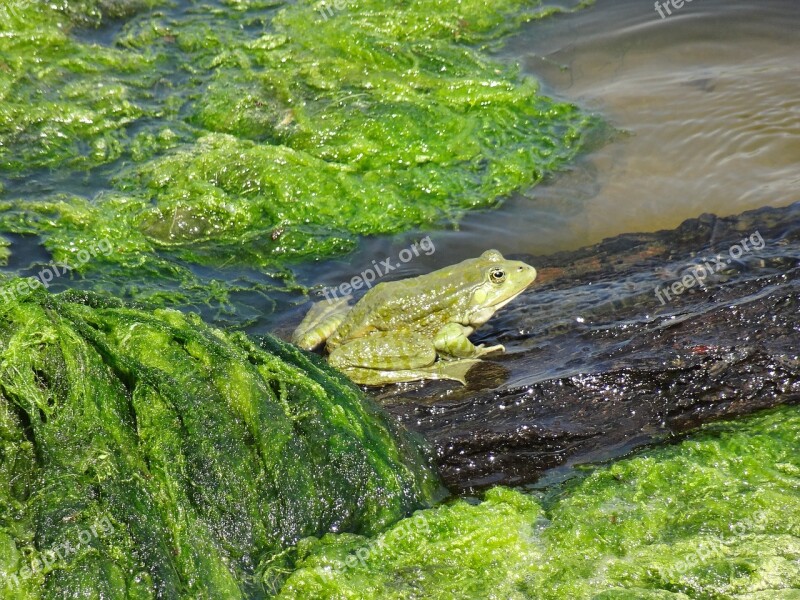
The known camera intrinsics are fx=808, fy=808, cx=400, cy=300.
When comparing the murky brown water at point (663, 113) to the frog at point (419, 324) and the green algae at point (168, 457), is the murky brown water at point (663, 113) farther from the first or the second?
the green algae at point (168, 457)

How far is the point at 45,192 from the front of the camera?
6645 millimetres

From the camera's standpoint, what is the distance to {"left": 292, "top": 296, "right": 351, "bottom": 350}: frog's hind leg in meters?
4.82

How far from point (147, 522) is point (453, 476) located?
4.73ft

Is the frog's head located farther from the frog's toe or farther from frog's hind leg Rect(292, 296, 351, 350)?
frog's hind leg Rect(292, 296, 351, 350)

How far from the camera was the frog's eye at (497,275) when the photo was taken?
4.76 metres

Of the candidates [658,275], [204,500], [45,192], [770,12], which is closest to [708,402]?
[658,275]

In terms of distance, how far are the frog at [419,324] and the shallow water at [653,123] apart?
3.36ft

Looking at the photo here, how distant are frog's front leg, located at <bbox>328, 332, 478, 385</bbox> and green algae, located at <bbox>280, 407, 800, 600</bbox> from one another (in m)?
0.90

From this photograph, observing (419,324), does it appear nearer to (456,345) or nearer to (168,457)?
(456,345)

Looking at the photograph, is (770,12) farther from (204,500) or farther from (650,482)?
(204,500)

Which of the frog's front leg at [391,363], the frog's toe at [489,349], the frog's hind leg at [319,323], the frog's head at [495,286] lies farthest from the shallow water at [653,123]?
the frog's toe at [489,349]

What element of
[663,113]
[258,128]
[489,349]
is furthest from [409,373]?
[663,113]

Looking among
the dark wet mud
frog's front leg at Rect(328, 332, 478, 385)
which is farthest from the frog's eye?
frog's front leg at Rect(328, 332, 478, 385)

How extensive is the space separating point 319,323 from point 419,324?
62 cm
